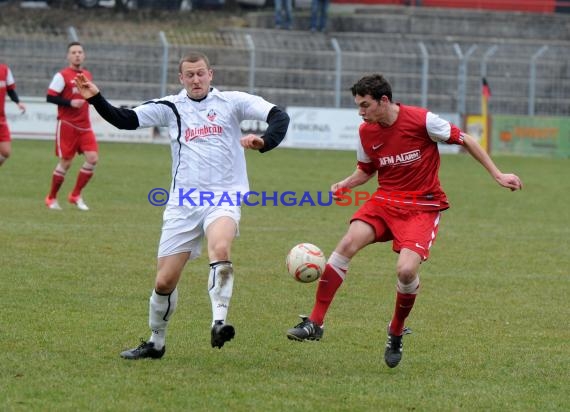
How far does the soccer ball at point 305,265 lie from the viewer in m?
7.33

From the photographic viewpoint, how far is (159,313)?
700cm

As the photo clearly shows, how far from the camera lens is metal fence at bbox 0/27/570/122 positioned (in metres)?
32.6

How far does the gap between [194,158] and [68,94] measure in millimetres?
9166

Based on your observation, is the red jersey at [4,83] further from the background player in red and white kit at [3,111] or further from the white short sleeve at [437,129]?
the white short sleeve at [437,129]

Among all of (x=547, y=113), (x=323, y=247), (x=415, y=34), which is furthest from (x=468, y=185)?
(x=415, y=34)

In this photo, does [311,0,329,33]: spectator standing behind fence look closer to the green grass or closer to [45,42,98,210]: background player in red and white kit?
the green grass

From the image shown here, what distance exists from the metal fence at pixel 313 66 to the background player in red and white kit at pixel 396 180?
2414 cm

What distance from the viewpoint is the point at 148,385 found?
618 centimetres

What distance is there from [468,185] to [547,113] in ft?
43.4

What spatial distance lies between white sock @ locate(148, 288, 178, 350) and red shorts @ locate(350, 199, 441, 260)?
4.59 feet

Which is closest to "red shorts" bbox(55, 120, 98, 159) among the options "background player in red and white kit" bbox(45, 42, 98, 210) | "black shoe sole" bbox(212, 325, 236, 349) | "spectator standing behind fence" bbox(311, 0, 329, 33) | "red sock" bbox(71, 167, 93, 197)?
"background player in red and white kit" bbox(45, 42, 98, 210)

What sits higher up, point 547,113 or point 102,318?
point 102,318

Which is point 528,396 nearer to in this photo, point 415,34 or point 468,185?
point 468,185

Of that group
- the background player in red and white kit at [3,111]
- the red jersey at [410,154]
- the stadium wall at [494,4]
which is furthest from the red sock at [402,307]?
the stadium wall at [494,4]
